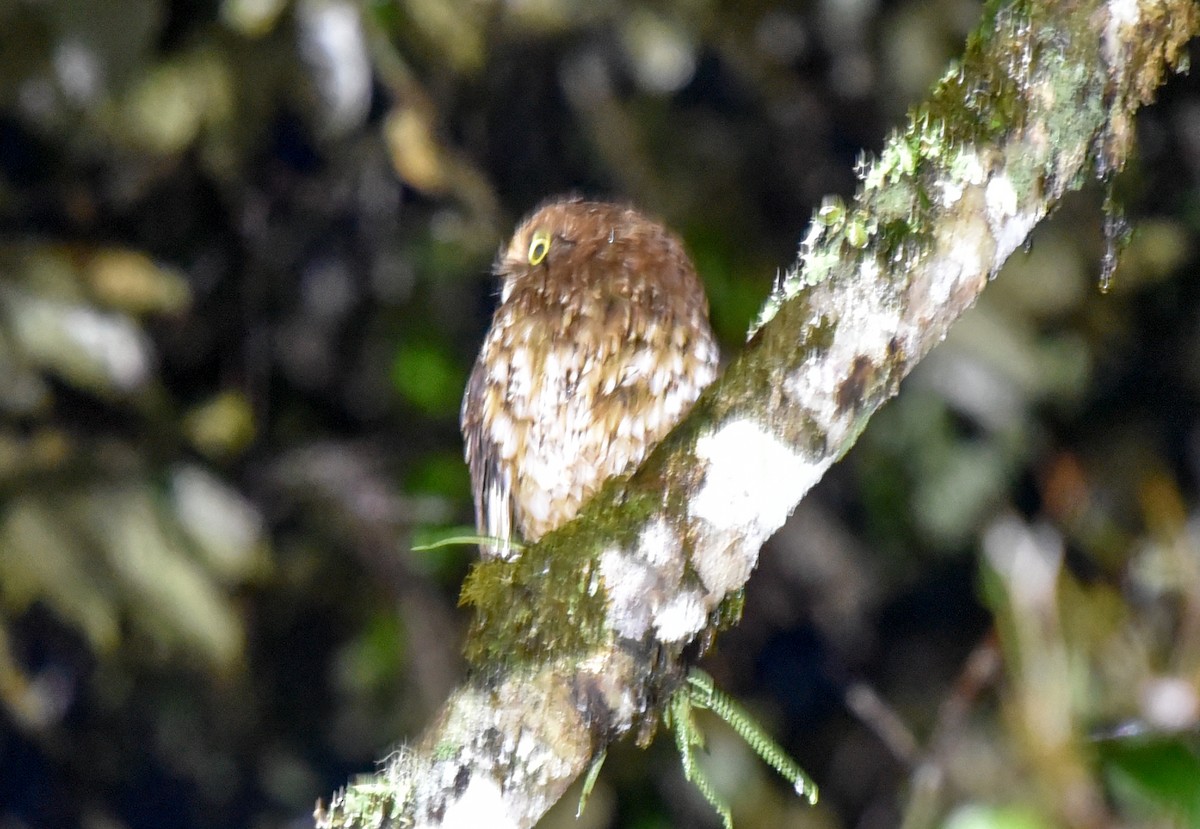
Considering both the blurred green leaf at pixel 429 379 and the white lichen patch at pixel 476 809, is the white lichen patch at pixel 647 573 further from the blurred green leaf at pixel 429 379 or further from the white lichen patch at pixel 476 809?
the blurred green leaf at pixel 429 379

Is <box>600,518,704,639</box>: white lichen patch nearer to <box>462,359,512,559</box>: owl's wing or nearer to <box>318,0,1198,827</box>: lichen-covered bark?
<box>318,0,1198,827</box>: lichen-covered bark

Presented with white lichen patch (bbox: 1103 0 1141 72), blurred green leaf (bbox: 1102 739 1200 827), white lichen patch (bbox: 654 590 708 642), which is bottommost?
blurred green leaf (bbox: 1102 739 1200 827)

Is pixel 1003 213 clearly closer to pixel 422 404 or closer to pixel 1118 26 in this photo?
pixel 1118 26

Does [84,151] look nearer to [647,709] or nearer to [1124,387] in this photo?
[647,709]

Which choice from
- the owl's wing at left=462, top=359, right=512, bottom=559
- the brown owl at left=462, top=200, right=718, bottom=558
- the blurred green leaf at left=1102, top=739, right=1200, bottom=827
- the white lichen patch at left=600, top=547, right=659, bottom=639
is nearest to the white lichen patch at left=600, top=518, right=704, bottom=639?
the white lichen patch at left=600, top=547, right=659, bottom=639

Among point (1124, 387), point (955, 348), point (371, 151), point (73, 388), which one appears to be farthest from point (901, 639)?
point (73, 388)

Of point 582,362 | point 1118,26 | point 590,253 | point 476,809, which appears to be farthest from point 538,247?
point 476,809
